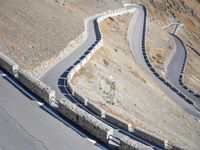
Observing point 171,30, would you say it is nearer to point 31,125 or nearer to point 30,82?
point 30,82

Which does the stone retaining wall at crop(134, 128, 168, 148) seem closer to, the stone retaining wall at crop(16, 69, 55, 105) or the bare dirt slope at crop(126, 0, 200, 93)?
the stone retaining wall at crop(16, 69, 55, 105)

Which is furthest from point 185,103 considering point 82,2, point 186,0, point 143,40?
point 186,0

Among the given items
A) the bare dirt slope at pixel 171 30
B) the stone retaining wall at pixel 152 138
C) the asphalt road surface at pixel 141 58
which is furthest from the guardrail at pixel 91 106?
the bare dirt slope at pixel 171 30

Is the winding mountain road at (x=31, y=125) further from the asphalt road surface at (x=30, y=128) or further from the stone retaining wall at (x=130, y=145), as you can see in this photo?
the stone retaining wall at (x=130, y=145)

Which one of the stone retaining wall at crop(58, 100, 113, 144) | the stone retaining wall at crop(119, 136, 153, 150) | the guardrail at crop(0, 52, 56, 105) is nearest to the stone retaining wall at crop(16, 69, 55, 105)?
the guardrail at crop(0, 52, 56, 105)

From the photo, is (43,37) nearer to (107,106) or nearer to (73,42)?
(73,42)

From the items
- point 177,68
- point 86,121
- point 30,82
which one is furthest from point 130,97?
point 177,68

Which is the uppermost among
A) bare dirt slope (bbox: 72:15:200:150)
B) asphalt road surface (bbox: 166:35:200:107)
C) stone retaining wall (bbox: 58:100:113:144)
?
stone retaining wall (bbox: 58:100:113:144)

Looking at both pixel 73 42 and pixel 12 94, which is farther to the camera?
pixel 73 42
